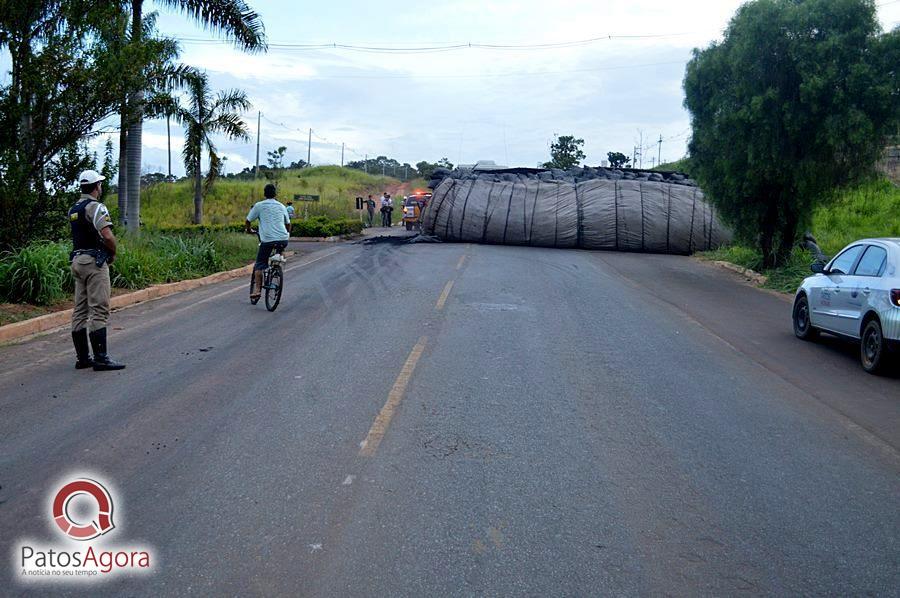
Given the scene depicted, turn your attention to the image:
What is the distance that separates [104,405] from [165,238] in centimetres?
1244

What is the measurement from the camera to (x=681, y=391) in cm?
810

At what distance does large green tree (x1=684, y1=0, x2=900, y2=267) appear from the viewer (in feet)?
57.7

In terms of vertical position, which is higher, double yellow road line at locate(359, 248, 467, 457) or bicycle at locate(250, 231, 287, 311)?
bicycle at locate(250, 231, 287, 311)

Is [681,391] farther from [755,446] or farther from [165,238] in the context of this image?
[165,238]

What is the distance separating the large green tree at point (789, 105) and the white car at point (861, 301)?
23.8ft

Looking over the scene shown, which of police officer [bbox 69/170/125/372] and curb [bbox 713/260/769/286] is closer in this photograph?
police officer [bbox 69/170/125/372]

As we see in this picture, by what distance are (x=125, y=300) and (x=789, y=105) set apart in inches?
563

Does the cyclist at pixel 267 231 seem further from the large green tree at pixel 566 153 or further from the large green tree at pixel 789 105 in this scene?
the large green tree at pixel 566 153

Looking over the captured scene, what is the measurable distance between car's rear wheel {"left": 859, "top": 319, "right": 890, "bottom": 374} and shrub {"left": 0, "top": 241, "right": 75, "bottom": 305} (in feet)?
35.8

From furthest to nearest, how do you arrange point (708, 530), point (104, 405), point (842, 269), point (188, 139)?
point (188, 139) → point (842, 269) → point (104, 405) → point (708, 530)

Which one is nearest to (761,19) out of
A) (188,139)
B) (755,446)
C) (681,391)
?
(681,391)

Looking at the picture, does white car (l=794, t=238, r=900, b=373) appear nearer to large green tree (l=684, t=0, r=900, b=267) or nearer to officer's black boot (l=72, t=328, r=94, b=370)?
large green tree (l=684, t=0, r=900, b=267)
